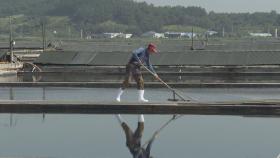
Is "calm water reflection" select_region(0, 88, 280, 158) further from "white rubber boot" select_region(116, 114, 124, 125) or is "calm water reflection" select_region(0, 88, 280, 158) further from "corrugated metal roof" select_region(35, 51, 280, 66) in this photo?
"corrugated metal roof" select_region(35, 51, 280, 66)

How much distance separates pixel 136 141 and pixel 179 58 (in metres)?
28.5

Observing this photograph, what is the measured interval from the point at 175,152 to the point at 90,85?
426 inches

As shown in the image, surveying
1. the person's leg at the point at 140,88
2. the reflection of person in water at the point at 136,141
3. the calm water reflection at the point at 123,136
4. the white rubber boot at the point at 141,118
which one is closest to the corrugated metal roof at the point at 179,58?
the person's leg at the point at 140,88

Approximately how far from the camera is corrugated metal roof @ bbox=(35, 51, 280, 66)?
36.8 m

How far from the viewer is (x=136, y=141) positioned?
10195 mm

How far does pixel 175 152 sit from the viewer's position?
9.36 metres

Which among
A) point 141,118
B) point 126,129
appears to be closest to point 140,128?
point 126,129

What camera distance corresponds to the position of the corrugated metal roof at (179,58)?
121 feet

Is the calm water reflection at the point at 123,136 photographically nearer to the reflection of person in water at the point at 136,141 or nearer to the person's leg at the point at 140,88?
the reflection of person in water at the point at 136,141

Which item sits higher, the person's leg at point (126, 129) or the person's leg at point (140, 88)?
the person's leg at point (140, 88)

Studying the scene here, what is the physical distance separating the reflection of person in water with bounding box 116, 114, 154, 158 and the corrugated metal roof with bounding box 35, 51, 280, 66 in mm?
24721

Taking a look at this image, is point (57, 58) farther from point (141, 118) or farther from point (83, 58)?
point (141, 118)

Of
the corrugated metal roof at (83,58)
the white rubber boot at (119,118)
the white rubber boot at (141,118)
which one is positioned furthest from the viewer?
the corrugated metal roof at (83,58)

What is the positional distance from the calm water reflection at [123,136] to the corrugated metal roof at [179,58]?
23.9m
